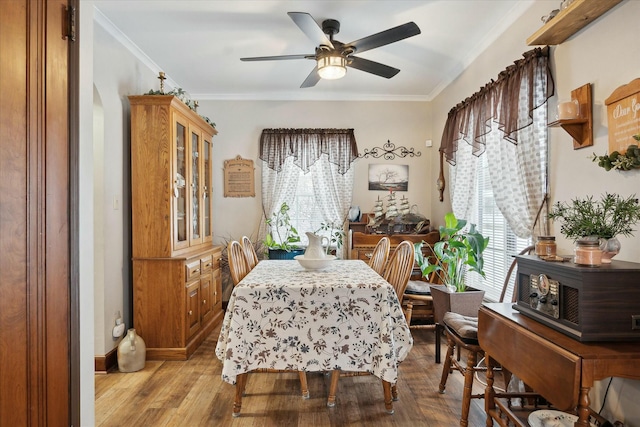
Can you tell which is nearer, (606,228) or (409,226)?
(606,228)

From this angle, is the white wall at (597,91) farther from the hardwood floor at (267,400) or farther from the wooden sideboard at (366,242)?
the wooden sideboard at (366,242)

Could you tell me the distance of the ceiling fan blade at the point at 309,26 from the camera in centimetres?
223

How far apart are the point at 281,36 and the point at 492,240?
2.49 m

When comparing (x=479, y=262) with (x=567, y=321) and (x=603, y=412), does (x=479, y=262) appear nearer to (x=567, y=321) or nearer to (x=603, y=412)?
(x=603, y=412)

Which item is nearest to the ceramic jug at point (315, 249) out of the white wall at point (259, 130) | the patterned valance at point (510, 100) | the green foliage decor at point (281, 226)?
the patterned valance at point (510, 100)

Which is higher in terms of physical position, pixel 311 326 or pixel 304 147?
pixel 304 147

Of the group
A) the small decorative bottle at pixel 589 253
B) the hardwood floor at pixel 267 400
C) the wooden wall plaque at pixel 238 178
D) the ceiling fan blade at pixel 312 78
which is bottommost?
the hardwood floor at pixel 267 400

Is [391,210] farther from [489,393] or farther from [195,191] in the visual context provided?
[489,393]

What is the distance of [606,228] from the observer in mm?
1513

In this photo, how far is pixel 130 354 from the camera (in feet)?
9.47

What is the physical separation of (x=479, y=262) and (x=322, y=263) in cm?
135

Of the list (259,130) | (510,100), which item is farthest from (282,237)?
(510,100)

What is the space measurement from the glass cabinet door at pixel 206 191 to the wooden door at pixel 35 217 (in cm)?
292

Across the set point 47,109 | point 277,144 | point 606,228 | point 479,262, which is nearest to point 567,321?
point 606,228
